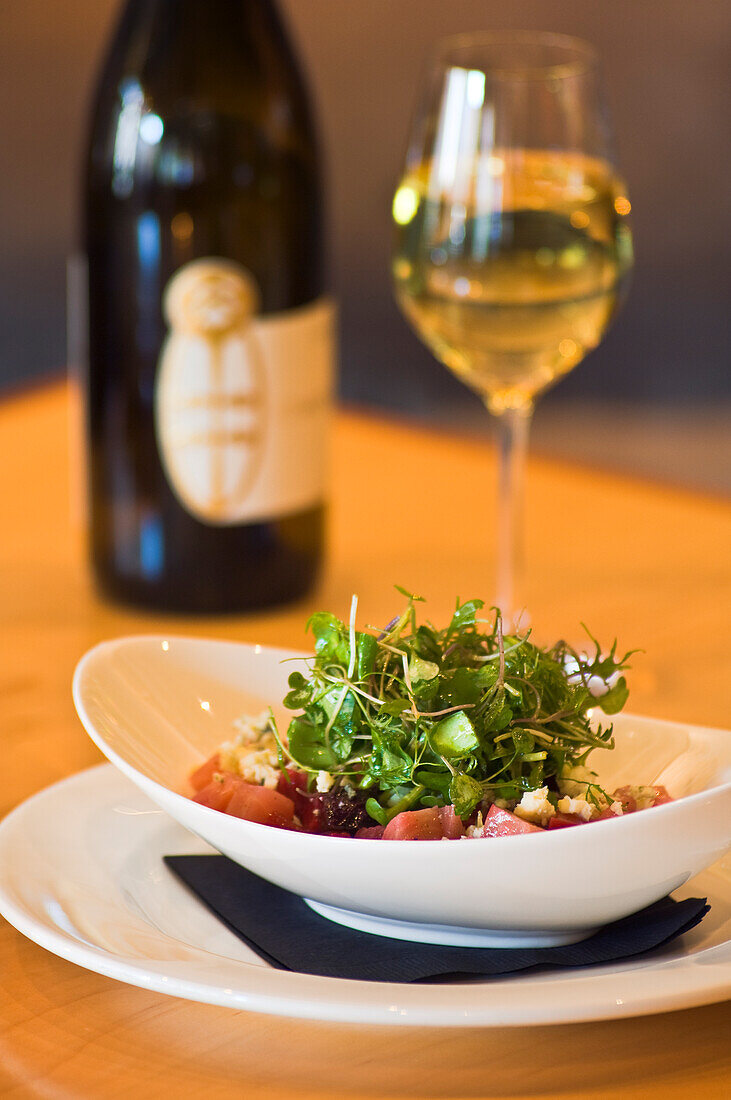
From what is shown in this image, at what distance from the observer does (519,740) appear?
19.3 inches

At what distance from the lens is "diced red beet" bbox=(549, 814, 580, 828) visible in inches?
18.7

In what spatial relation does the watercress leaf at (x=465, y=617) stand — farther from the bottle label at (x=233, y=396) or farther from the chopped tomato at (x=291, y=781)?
the bottle label at (x=233, y=396)

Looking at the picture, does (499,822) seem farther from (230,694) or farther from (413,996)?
(230,694)

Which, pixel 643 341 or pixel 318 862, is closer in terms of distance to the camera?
pixel 318 862

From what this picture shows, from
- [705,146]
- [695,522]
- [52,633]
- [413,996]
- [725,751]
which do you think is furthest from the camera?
[705,146]

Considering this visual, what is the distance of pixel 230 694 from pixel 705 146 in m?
2.67

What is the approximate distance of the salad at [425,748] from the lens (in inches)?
19.0

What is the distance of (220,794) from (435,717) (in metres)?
0.08

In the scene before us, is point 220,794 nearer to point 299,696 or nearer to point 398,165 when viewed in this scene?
point 299,696

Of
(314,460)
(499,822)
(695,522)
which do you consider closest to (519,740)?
(499,822)

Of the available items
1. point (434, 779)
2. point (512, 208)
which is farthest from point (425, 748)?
point (512, 208)

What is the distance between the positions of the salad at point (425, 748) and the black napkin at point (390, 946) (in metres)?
0.03

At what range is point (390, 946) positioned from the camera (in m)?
0.48

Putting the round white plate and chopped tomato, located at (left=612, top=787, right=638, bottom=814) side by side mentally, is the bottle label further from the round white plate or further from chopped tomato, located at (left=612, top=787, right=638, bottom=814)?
chopped tomato, located at (left=612, top=787, right=638, bottom=814)
